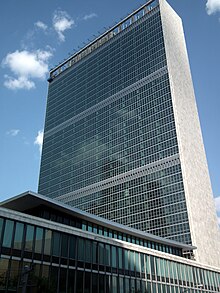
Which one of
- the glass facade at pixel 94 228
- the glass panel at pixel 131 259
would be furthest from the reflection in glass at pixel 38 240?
the glass panel at pixel 131 259

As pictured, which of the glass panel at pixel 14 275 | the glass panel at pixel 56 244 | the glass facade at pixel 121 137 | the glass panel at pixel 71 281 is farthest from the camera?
the glass facade at pixel 121 137

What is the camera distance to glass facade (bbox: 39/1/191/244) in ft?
403

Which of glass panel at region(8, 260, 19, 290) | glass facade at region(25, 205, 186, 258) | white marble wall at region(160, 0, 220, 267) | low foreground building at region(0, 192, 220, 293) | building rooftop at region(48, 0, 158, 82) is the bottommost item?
glass panel at region(8, 260, 19, 290)

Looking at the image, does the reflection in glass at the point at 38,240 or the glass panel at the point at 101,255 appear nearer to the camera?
the reflection in glass at the point at 38,240

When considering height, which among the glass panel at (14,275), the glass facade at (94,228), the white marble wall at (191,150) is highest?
the white marble wall at (191,150)

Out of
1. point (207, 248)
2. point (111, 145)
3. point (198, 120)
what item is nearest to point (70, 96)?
point (111, 145)

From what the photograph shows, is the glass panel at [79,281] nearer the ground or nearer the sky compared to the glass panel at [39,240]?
nearer the ground

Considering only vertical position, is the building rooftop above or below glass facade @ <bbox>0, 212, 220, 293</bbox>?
above

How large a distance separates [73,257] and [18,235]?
991 cm

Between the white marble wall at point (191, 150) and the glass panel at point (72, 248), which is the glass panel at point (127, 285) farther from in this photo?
the white marble wall at point (191, 150)

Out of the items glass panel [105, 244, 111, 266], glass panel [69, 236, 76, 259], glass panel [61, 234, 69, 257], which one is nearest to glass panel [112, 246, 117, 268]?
glass panel [105, 244, 111, 266]

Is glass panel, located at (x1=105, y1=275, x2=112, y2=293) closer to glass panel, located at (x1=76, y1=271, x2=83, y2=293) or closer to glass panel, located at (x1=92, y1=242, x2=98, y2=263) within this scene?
glass panel, located at (x1=92, y1=242, x2=98, y2=263)

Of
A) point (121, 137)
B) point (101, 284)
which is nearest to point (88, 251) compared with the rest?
point (101, 284)

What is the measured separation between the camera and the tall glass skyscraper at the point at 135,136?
392 ft
